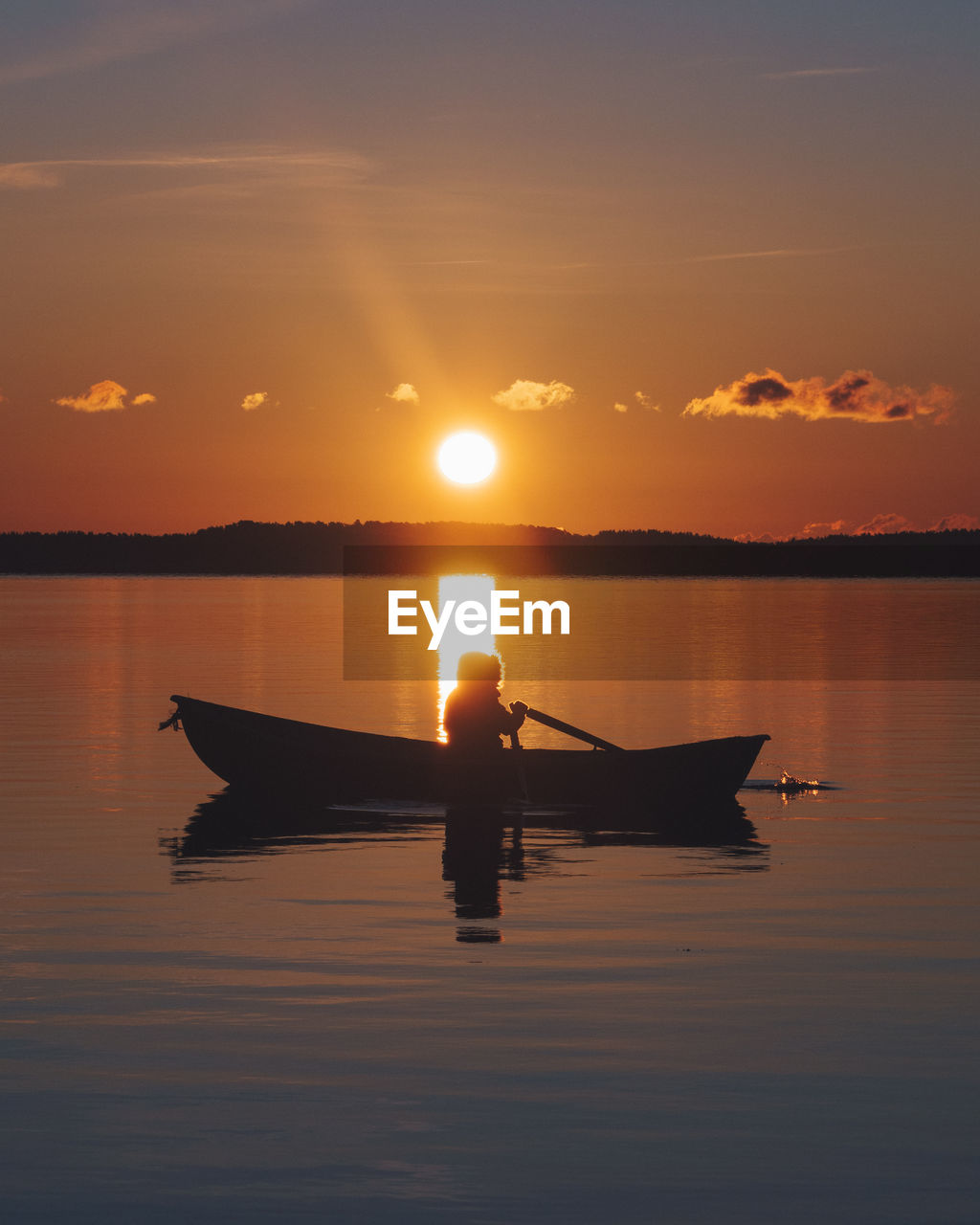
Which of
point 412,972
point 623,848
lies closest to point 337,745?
point 623,848

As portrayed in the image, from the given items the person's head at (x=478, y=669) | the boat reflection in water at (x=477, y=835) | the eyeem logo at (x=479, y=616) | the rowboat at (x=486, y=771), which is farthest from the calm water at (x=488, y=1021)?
the eyeem logo at (x=479, y=616)

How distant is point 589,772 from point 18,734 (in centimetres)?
1760

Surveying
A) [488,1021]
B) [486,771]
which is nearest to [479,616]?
[486,771]

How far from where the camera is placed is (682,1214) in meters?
8.88

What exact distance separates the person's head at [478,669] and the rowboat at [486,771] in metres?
1.71

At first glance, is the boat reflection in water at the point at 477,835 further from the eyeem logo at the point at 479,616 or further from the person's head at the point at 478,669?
the eyeem logo at the point at 479,616

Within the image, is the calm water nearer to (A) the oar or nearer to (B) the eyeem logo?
(A) the oar

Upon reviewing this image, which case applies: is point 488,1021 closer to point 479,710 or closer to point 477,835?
point 477,835

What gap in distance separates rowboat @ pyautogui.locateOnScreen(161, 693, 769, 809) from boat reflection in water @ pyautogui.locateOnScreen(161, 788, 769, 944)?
0.26 meters

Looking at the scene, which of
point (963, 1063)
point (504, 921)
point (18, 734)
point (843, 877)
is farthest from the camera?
point (18, 734)

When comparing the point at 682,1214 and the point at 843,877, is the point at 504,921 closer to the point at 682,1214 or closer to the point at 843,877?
the point at 843,877

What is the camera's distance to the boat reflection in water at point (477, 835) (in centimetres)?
2053

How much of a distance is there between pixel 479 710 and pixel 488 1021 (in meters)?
11.6

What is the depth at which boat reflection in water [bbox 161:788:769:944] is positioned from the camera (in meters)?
20.5
